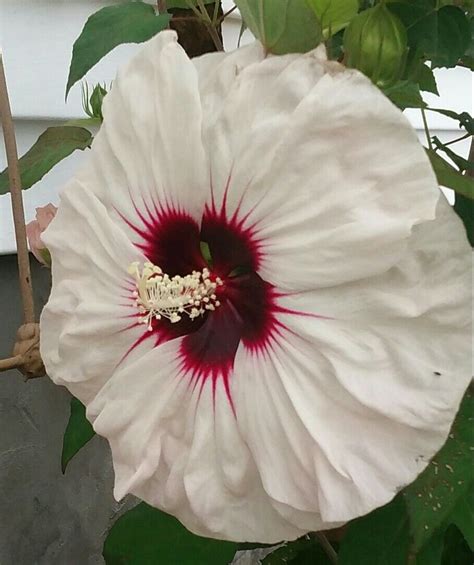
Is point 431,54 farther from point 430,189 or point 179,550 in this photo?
point 179,550

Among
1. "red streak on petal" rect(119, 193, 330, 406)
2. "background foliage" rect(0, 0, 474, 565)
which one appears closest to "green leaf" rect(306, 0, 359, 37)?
"background foliage" rect(0, 0, 474, 565)

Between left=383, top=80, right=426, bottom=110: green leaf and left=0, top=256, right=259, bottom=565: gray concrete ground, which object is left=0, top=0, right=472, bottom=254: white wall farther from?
left=383, top=80, right=426, bottom=110: green leaf

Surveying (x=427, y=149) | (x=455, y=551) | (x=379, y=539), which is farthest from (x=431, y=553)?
(x=427, y=149)

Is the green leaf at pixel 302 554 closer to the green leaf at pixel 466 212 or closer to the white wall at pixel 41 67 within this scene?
the green leaf at pixel 466 212

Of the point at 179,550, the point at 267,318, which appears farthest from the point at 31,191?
the point at 267,318

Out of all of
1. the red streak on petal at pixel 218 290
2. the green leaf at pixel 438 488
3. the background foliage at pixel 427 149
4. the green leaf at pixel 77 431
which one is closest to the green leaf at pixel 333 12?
the background foliage at pixel 427 149

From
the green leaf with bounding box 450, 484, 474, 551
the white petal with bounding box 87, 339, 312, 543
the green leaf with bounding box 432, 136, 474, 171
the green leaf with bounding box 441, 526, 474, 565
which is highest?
the green leaf with bounding box 432, 136, 474, 171
